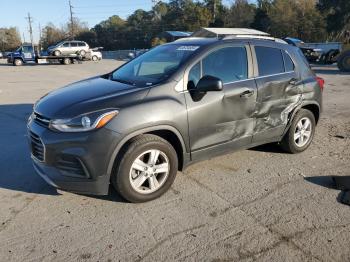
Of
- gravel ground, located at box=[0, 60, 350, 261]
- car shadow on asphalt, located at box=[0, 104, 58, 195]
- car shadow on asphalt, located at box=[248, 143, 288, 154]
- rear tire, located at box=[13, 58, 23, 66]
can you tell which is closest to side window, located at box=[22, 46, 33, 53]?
rear tire, located at box=[13, 58, 23, 66]

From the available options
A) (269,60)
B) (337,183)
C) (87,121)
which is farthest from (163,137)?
(337,183)

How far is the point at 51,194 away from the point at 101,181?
2.92 feet

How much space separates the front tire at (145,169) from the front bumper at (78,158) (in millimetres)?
155

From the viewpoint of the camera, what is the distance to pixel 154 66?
4867 millimetres

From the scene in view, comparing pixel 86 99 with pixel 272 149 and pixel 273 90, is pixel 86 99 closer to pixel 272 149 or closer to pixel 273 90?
pixel 273 90

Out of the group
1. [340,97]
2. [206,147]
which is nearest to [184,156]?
[206,147]

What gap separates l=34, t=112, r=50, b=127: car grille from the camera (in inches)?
154

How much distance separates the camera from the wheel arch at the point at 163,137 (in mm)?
3795

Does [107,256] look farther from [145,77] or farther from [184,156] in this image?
[145,77]

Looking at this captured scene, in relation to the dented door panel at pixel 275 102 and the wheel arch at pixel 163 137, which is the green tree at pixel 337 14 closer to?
the dented door panel at pixel 275 102

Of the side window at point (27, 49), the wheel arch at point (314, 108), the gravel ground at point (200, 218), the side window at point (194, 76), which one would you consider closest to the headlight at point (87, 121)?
the gravel ground at point (200, 218)

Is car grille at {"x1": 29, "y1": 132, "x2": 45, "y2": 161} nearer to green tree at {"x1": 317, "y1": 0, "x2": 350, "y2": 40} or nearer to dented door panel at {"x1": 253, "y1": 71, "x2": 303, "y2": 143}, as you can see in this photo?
dented door panel at {"x1": 253, "y1": 71, "x2": 303, "y2": 143}

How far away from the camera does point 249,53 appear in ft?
16.3

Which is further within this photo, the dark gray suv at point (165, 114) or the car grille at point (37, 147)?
the car grille at point (37, 147)
